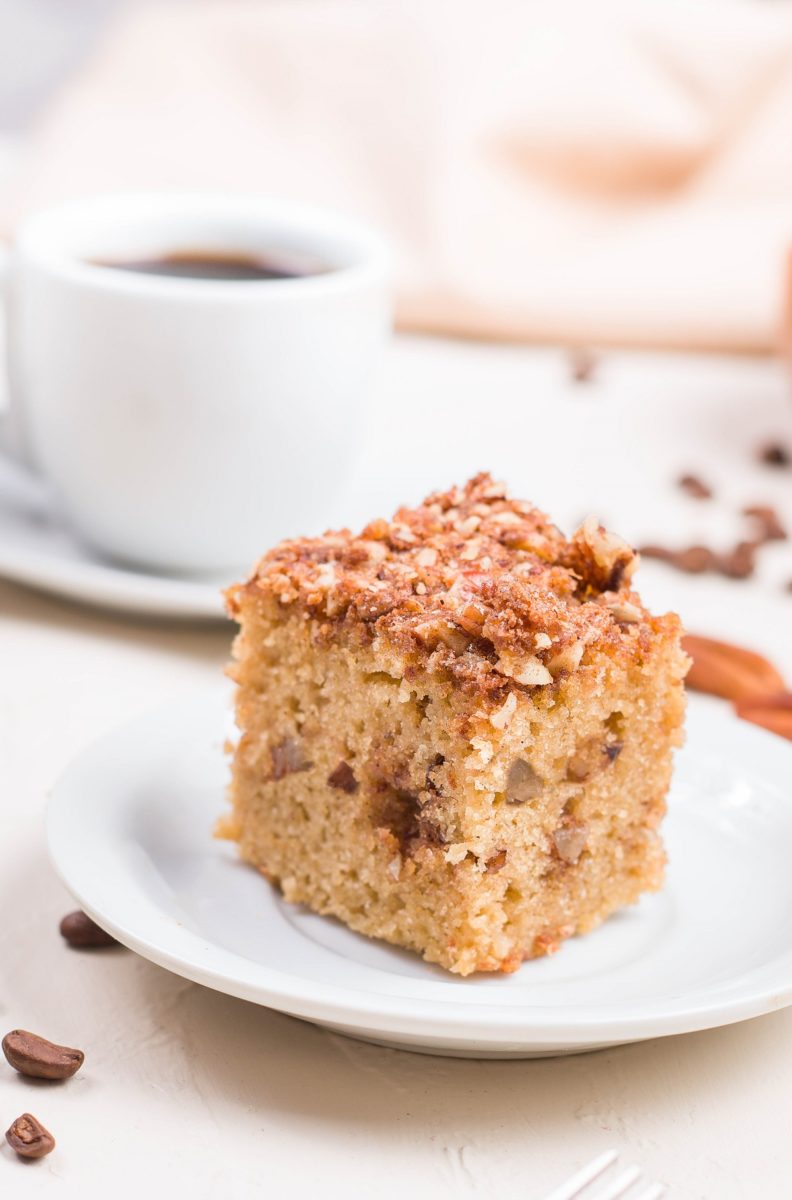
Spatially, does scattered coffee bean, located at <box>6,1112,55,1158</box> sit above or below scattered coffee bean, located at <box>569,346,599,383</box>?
above

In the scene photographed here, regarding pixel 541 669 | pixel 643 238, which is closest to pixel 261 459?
pixel 541 669

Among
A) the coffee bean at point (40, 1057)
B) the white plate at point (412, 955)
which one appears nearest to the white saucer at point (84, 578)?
the white plate at point (412, 955)

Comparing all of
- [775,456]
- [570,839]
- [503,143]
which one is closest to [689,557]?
[775,456]

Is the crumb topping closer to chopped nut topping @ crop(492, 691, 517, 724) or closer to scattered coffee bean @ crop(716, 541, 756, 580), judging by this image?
chopped nut topping @ crop(492, 691, 517, 724)

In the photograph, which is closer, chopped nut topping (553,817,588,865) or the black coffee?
chopped nut topping (553,817,588,865)

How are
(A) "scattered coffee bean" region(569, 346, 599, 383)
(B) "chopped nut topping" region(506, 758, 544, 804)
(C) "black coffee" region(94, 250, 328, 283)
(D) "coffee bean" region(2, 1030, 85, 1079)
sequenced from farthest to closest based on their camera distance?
1. (A) "scattered coffee bean" region(569, 346, 599, 383)
2. (C) "black coffee" region(94, 250, 328, 283)
3. (B) "chopped nut topping" region(506, 758, 544, 804)
4. (D) "coffee bean" region(2, 1030, 85, 1079)

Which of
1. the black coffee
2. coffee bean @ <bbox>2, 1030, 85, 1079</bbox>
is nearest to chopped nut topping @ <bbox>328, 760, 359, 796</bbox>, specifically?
coffee bean @ <bbox>2, 1030, 85, 1079</bbox>

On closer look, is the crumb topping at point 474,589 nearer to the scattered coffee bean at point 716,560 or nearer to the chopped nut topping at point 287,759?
the chopped nut topping at point 287,759
